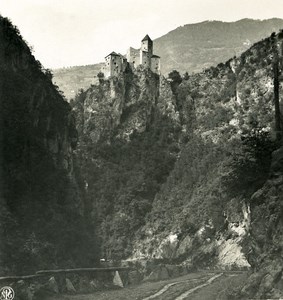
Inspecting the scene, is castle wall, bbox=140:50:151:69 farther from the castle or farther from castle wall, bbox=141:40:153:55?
castle wall, bbox=141:40:153:55

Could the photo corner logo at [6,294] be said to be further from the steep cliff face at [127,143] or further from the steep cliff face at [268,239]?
the steep cliff face at [127,143]

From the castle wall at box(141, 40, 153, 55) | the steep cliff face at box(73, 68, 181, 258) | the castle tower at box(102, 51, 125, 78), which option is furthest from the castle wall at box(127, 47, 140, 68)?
the steep cliff face at box(73, 68, 181, 258)

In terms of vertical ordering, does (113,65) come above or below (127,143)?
above

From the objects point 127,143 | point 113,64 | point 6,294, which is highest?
point 113,64

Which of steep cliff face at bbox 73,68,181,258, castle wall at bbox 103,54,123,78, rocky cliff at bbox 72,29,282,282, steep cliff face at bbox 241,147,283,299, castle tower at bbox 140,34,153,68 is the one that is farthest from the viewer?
castle tower at bbox 140,34,153,68

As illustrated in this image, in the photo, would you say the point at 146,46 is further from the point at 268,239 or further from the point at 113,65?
the point at 268,239

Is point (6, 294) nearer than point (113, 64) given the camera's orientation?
Yes

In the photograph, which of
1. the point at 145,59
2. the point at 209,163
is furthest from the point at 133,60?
the point at 209,163

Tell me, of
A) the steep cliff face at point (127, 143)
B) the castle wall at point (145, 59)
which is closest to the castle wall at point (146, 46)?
the castle wall at point (145, 59)
